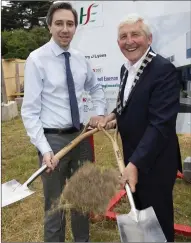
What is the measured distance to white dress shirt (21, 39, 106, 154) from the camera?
2473 millimetres

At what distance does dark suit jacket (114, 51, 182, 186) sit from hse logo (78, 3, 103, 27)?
1935 millimetres

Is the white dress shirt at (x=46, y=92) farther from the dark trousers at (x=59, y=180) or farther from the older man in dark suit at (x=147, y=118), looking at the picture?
the older man in dark suit at (x=147, y=118)

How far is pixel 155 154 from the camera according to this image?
7.10 ft

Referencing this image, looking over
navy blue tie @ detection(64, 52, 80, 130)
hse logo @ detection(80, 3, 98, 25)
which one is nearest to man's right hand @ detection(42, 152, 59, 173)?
navy blue tie @ detection(64, 52, 80, 130)

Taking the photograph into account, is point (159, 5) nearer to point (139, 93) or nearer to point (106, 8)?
point (106, 8)

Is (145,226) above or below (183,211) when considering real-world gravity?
above

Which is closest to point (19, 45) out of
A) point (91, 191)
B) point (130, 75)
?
point (130, 75)

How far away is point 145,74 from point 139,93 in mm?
120

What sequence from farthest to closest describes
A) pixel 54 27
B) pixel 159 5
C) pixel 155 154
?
pixel 159 5, pixel 54 27, pixel 155 154

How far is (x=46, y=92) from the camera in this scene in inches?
99.6

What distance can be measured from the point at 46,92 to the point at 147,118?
75cm

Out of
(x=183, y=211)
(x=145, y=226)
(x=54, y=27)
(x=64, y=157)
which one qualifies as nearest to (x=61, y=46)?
(x=54, y=27)

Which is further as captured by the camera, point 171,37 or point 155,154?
point 171,37

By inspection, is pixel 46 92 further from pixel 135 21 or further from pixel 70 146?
pixel 135 21
